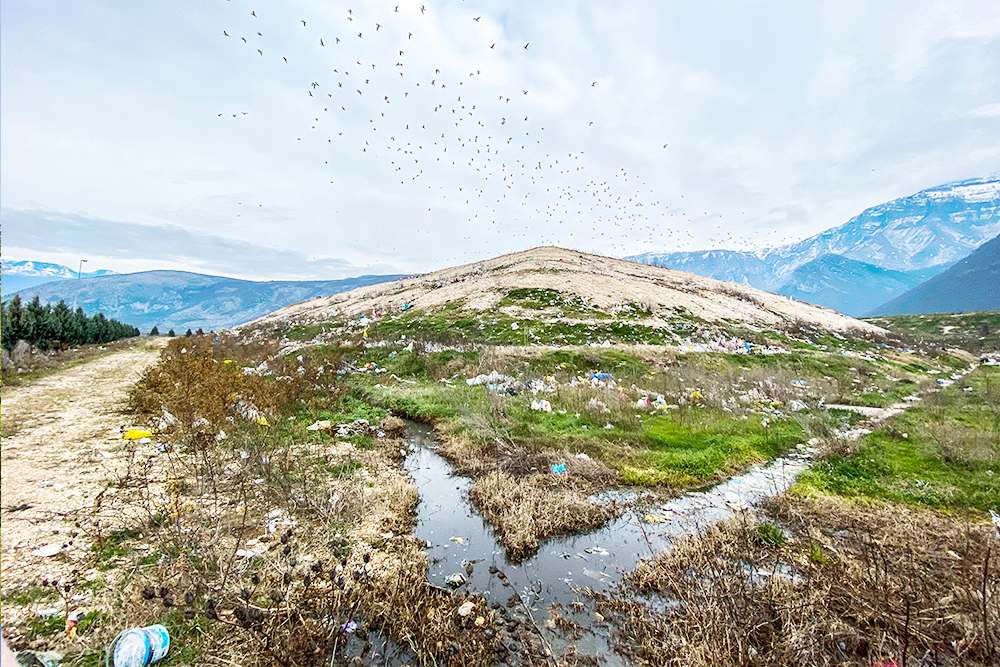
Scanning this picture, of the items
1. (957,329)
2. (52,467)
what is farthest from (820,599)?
(957,329)

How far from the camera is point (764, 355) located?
17.2 metres

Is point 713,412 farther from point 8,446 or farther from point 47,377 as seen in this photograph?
point 47,377

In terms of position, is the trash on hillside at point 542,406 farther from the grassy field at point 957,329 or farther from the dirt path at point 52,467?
the grassy field at point 957,329

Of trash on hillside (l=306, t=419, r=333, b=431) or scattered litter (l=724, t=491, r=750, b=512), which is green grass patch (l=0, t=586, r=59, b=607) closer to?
trash on hillside (l=306, t=419, r=333, b=431)

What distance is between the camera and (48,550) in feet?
13.3

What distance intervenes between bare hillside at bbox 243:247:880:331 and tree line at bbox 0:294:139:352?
35.9 feet

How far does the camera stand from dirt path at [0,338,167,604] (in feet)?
13.2

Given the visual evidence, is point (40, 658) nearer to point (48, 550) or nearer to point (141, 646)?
point (141, 646)

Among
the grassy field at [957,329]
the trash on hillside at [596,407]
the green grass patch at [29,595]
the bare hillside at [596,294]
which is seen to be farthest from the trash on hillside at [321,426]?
the grassy field at [957,329]

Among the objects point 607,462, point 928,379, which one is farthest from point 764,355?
point 607,462

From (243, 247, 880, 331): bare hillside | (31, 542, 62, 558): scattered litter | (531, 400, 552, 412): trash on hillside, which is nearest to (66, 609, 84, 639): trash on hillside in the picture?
(31, 542, 62, 558): scattered litter

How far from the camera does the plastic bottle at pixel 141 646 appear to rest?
2.96 meters

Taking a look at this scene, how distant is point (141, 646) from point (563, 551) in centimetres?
370

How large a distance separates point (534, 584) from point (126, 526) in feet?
13.8
